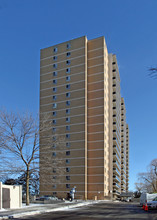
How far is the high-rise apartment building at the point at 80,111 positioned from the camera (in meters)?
75.7

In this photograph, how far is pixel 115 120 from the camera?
96.3 metres

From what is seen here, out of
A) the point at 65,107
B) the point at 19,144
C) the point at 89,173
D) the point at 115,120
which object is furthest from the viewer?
the point at 115,120

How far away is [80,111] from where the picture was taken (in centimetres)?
7944

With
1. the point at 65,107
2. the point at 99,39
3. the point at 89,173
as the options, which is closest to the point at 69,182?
the point at 89,173

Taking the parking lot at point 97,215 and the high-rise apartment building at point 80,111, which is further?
the high-rise apartment building at point 80,111

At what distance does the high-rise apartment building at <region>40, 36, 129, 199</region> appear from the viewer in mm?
75688

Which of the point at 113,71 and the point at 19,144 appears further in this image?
the point at 113,71

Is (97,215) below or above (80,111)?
below

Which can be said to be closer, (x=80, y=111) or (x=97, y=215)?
(x=97, y=215)

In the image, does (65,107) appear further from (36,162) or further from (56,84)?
(36,162)

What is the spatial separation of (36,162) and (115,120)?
64.8 metres

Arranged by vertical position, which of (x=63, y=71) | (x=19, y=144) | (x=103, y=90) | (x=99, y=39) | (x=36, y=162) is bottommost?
(x=36, y=162)

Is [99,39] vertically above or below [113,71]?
above

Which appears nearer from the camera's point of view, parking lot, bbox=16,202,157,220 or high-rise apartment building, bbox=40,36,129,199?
parking lot, bbox=16,202,157,220
